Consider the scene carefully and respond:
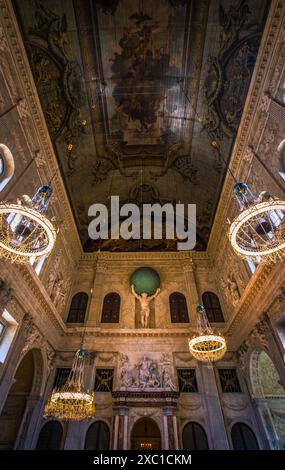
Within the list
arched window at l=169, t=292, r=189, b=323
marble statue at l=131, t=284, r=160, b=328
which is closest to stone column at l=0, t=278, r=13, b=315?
marble statue at l=131, t=284, r=160, b=328

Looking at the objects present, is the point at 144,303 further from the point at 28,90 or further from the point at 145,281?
the point at 28,90

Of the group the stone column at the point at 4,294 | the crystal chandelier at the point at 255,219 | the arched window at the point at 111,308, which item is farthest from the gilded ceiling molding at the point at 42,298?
the crystal chandelier at the point at 255,219

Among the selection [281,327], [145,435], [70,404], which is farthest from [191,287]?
[70,404]

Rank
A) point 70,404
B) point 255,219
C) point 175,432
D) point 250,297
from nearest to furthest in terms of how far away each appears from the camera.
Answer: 1. point 255,219
2. point 70,404
3. point 175,432
4. point 250,297

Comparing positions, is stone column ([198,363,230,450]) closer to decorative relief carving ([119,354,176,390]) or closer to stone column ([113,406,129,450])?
decorative relief carving ([119,354,176,390])

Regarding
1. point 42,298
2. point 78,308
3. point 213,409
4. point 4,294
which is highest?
point 78,308

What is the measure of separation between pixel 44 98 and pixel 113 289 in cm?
895

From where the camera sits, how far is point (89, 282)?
1295cm

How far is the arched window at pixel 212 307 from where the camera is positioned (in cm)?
1149

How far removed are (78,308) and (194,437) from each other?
7.13 meters

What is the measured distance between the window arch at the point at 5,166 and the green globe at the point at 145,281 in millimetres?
7336

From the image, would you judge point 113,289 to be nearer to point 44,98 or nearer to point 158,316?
point 158,316

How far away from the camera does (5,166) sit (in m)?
7.11

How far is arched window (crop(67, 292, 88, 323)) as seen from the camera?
11719 millimetres
